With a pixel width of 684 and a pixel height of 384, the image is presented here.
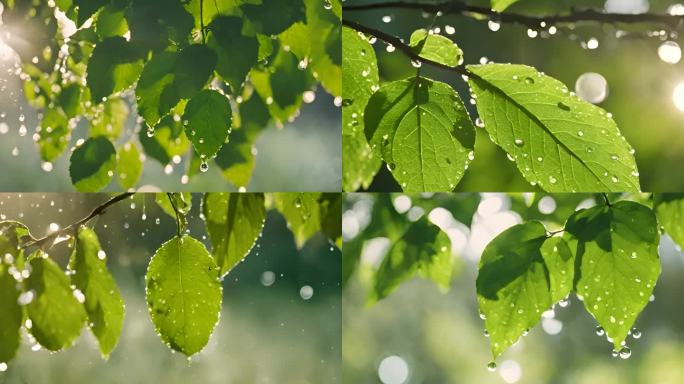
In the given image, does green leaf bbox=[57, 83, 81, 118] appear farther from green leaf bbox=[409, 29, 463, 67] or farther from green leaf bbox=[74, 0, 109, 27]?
green leaf bbox=[409, 29, 463, 67]

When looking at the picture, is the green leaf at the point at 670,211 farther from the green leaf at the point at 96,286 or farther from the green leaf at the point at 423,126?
the green leaf at the point at 96,286

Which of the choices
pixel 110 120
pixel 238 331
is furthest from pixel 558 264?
pixel 110 120

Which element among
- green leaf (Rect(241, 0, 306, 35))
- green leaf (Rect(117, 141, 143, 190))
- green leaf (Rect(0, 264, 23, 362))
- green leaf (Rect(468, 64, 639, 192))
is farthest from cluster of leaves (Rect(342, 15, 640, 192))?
green leaf (Rect(0, 264, 23, 362))

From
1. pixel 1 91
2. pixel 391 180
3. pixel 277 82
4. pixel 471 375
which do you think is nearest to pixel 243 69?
pixel 277 82

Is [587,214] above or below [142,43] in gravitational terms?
below

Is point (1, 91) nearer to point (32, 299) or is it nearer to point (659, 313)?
point (32, 299)


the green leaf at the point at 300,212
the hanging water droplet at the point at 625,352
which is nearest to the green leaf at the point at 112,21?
the green leaf at the point at 300,212
